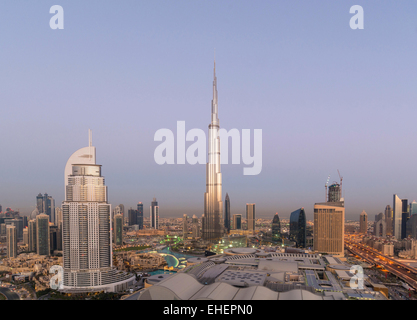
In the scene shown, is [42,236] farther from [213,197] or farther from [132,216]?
[132,216]

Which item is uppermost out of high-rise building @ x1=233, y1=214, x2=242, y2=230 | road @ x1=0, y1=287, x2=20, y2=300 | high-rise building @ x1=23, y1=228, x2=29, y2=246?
road @ x1=0, y1=287, x2=20, y2=300

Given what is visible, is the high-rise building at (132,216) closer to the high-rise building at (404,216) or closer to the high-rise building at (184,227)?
the high-rise building at (184,227)

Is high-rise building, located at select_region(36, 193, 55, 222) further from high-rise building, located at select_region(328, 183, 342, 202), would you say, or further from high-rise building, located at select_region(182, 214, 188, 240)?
high-rise building, located at select_region(328, 183, 342, 202)

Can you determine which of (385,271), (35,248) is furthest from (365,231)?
(35,248)

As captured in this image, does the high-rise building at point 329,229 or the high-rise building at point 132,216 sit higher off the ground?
the high-rise building at point 329,229

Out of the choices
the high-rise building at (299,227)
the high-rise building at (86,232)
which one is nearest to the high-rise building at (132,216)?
the high-rise building at (299,227)

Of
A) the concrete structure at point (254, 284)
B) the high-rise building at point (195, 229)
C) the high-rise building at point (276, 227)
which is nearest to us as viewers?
the concrete structure at point (254, 284)

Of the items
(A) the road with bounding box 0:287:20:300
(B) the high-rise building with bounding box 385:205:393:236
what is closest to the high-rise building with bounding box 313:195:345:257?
(B) the high-rise building with bounding box 385:205:393:236
